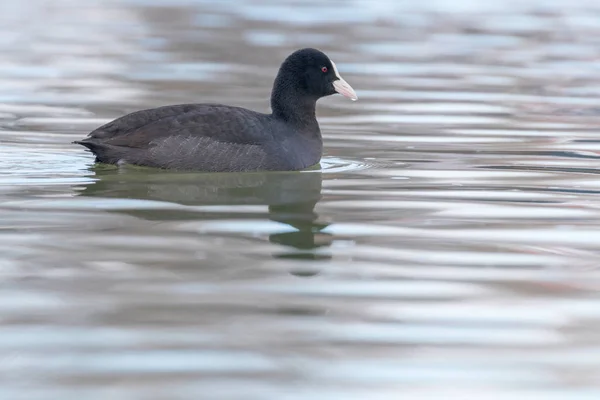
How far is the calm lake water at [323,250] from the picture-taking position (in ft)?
16.6

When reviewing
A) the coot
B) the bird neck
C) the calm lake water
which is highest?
the bird neck

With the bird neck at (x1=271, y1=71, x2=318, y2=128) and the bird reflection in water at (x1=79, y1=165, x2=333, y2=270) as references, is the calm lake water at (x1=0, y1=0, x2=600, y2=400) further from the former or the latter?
the bird neck at (x1=271, y1=71, x2=318, y2=128)

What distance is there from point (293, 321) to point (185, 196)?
343 centimetres

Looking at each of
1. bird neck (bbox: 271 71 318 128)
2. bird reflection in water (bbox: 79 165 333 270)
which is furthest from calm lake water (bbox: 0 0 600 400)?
bird neck (bbox: 271 71 318 128)

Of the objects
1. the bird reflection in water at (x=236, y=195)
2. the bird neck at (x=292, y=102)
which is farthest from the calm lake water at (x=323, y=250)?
the bird neck at (x=292, y=102)

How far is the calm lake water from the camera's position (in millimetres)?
5070

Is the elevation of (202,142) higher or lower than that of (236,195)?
higher

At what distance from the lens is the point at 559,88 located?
15898 millimetres

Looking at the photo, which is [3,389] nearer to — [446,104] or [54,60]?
[446,104]

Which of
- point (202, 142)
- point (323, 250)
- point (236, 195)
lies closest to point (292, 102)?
point (202, 142)

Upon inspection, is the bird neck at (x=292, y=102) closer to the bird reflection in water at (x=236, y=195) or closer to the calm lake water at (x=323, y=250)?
the calm lake water at (x=323, y=250)

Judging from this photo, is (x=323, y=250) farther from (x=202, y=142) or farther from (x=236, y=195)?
(x=202, y=142)

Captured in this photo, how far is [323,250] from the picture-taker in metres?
7.30

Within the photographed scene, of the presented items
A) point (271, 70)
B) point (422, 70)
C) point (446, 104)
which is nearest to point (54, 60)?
point (271, 70)
